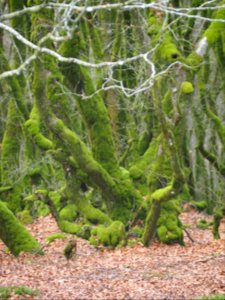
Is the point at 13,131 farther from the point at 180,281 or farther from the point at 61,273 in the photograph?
the point at 180,281

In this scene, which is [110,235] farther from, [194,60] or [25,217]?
[25,217]

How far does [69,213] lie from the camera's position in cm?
1892

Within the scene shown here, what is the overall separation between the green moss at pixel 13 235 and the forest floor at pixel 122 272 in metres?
0.22

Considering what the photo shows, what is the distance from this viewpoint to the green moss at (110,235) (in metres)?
15.5

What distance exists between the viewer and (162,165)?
15594 millimetres

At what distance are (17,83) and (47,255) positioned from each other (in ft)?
20.9

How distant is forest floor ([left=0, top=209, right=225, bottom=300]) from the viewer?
34.4ft

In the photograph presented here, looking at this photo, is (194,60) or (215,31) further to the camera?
(194,60)

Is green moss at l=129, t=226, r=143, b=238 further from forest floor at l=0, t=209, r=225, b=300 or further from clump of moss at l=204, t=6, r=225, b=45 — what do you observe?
clump of moss at l=204, t=6, r=225, b=45

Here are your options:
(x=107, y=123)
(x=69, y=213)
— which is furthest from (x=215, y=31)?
(x=69, y=213)

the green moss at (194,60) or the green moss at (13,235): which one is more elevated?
→ the green moss at (194,60)

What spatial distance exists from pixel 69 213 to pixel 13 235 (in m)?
5.02

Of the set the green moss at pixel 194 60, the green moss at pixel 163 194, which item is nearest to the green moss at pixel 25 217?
the green moss at pixel 163 194

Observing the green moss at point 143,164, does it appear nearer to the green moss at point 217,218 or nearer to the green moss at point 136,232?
the green moss at point 136,232
